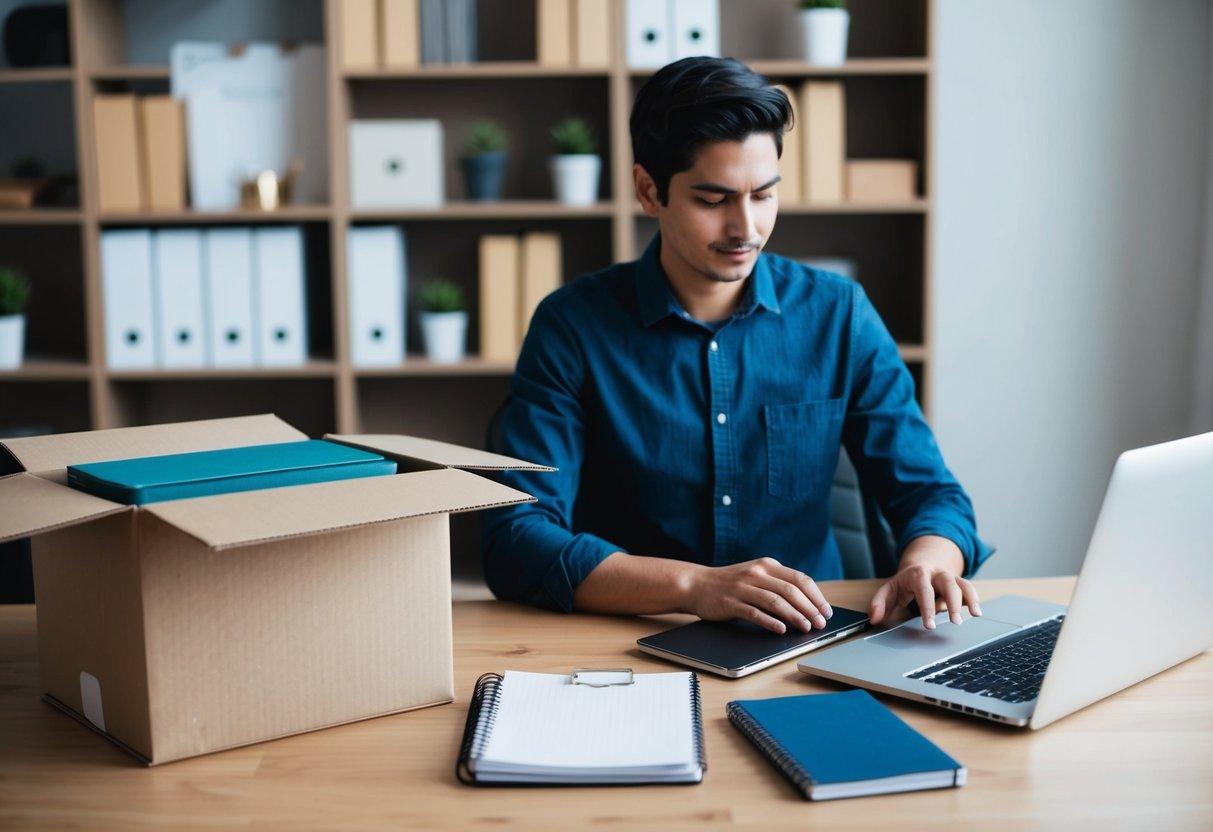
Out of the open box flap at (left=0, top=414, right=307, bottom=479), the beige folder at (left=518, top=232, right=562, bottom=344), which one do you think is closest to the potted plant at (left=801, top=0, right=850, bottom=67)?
the beige folder at (left=518, top=232, right=562, bottom=344)

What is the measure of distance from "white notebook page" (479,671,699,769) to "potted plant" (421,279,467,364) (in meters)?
1.79

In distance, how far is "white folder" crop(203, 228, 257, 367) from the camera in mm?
2756

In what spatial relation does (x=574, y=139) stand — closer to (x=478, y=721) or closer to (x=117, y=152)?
(x=117, y=152)

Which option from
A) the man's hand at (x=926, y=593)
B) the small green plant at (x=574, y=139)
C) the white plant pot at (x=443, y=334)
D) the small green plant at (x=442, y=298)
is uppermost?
the small green plant at (x=574, y=139)

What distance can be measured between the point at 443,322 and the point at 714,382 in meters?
1.25

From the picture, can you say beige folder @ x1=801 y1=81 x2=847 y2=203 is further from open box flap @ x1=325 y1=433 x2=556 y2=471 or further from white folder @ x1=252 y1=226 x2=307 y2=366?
open box flap @ x1=325 y1=433 x2=556 y2=471

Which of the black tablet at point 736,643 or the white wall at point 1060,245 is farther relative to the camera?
the white wall at point 1060,245

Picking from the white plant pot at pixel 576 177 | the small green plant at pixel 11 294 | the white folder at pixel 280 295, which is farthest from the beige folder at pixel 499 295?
the small green plant at pixel 11 294

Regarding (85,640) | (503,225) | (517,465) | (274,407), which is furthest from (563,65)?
(85,640)

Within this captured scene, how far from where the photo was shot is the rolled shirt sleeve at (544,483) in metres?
1.41

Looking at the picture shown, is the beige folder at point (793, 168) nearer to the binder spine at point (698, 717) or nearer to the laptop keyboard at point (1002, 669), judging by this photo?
the laptop keyboard at point (1002, 669)

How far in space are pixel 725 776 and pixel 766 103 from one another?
973mm

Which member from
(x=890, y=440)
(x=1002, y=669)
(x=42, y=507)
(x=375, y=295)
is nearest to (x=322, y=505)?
(x=42, y=507)

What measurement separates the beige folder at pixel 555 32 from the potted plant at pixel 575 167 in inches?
6.4
